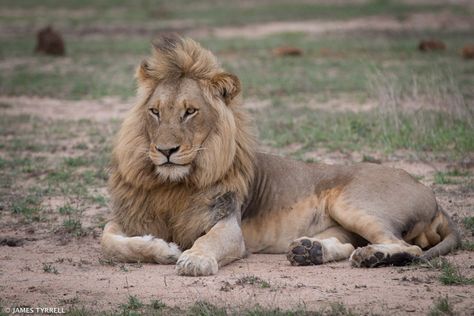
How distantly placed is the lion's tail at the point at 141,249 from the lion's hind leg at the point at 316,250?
0.69 meters

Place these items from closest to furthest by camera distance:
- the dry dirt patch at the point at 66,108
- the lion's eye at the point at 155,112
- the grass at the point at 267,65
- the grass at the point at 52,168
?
the lion's eye at the point at 155,112
the grass at the point at 52,168
the dry dirt patch at the point at 66,108
the grass at the point at 267,65

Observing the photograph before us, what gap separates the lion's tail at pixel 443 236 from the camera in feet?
17.4

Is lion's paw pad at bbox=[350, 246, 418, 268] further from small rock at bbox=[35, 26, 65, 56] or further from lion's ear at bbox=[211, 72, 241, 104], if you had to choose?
small rock at bbox=[35, 26, 65, 56]

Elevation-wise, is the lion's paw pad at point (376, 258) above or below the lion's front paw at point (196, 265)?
below

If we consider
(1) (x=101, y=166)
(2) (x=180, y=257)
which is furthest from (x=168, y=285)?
(1) (x=101, y=166)

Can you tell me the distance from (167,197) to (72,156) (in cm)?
374

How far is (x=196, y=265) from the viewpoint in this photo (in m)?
4.95

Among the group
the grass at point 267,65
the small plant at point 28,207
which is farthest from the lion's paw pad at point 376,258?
the grass at point 267,65

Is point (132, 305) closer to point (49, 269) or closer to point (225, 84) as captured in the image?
point (49, 269)

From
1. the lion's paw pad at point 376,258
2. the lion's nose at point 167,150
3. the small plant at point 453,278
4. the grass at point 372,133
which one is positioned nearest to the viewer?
the small plant at point 453,278

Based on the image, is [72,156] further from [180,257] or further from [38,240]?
[180,257]

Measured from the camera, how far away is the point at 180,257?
5.02m

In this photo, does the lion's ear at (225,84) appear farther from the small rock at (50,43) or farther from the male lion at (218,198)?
the small rock at (50,43)

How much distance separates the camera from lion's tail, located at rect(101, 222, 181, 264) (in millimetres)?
5281
